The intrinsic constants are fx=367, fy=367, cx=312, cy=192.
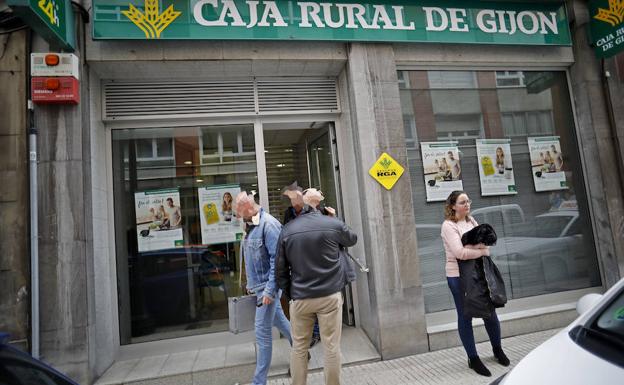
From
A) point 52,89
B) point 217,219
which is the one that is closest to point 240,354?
point 217,219

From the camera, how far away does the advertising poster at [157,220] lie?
17.1ft

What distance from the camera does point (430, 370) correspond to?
418 centimetres

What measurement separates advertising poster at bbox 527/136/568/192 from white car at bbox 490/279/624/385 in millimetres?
4377

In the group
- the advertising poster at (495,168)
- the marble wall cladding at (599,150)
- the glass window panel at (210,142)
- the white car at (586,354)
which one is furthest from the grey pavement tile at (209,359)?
the marble wall cladding at (599,150)

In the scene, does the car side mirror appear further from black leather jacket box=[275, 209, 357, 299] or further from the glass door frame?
the glass door frame

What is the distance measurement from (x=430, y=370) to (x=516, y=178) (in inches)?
138

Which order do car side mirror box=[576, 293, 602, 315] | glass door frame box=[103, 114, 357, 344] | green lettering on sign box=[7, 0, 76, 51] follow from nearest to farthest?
car side mirror box=[576, 293, 602, 315]
green lettering on sign box=[7, 0, 76, 51]
glass door frame box=[103, 114, 357, 344]

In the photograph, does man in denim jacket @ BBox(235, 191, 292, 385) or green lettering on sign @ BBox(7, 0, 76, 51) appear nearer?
green lettering on sign @ BBox(7, 0, 76, 51)

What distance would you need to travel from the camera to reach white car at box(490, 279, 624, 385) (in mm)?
1739

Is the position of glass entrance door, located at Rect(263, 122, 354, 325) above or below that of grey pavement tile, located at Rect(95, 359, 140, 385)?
above

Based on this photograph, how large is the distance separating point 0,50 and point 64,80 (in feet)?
2.80

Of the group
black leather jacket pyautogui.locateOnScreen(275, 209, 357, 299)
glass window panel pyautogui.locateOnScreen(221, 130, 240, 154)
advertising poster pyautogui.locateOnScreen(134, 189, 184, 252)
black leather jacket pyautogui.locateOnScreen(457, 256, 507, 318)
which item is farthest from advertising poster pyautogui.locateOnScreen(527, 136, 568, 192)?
advertising poster pyautogui.locateOnScreen(134, 189, 184, 252)

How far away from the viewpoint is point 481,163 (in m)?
5.87

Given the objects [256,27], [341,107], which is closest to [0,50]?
[256,27]
